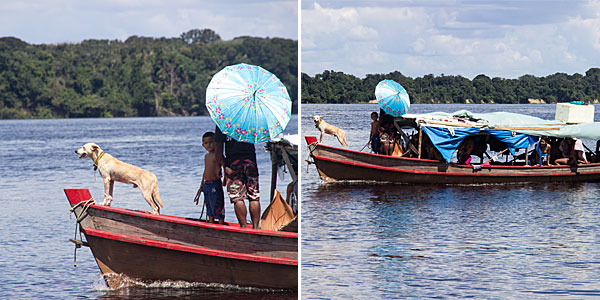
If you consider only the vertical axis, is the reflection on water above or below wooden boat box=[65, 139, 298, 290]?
below

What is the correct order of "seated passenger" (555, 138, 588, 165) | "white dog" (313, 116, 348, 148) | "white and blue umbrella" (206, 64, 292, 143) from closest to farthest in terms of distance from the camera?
"white and blue umbrella" (206, 64, 292, 143) → "seated passenger" (555, 138, 588, 165) → "white dog" (313, 116, 348, 148)

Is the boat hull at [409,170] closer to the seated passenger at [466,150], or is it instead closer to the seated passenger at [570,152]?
the seated passenger at [570,152]

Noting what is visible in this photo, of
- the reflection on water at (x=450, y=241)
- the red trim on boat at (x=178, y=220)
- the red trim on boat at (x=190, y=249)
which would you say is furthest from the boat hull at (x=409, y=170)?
the red trim on boat at (x=178, y=220)

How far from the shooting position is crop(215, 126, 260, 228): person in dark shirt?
1060cm

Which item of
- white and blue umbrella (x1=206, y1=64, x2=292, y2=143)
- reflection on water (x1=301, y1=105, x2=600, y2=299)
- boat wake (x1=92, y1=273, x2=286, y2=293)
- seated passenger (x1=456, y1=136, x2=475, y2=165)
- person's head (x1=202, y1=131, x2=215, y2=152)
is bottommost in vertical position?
reflection on water (x1=301, y1=105, x2=600, y2=299)

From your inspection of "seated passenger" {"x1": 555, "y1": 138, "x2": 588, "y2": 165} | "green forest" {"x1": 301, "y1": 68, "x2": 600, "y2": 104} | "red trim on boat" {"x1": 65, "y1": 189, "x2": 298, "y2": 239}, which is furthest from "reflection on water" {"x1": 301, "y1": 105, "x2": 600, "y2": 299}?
"green forest" {"x1": 301, "y1": 68, "x2": 600, "y2": 104}

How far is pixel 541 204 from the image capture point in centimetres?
1936

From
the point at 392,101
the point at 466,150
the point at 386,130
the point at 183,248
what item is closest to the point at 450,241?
the point at 183,248

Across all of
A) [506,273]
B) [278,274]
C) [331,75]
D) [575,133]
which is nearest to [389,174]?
[575,133]

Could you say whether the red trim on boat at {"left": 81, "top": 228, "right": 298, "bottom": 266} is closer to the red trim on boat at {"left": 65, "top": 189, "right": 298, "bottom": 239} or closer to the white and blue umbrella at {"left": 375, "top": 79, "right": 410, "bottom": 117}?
the red trim on boat at {"left": 65, "top": 189, "right": 298, "bottom": 239}

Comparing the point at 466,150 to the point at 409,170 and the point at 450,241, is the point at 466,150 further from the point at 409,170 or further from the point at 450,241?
the point at 450,241

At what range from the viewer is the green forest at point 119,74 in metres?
83.2

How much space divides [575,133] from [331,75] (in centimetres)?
5868

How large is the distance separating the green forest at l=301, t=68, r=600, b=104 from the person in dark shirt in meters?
67.5
